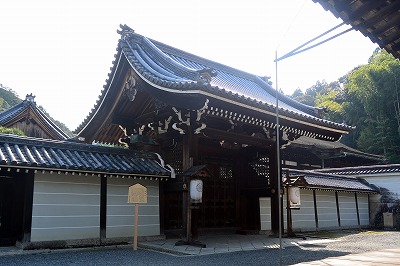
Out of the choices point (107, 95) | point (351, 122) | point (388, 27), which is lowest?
point (388, 27)

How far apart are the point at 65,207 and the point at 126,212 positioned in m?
1.61

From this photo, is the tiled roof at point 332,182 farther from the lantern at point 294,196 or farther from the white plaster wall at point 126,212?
the white plaster wall at point 126,212

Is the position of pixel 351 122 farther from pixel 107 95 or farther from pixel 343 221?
pixel 107 95

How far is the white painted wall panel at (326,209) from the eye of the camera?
47.9ft

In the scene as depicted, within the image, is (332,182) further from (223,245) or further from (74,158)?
(74,158)

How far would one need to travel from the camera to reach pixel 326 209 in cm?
1495

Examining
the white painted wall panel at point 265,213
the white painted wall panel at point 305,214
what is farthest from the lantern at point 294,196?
the white painted wall panel at point 305,214

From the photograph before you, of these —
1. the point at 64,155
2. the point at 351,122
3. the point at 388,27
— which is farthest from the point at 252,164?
the point at 351,122

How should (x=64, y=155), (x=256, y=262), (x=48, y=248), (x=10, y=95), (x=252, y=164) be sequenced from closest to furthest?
(x=256, y=262) < (x=48, y=248) < (x=64, y=155) < (x=252, y=164) < (x=10, y=95)

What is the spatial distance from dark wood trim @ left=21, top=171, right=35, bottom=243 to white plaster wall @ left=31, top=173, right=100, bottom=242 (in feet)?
0.23

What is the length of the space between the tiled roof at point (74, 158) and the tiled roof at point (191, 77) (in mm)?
2213

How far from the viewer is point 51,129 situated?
58.7 feet

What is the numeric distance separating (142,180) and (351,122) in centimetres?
3396

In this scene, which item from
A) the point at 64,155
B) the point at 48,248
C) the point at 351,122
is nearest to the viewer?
the point at 48,248
